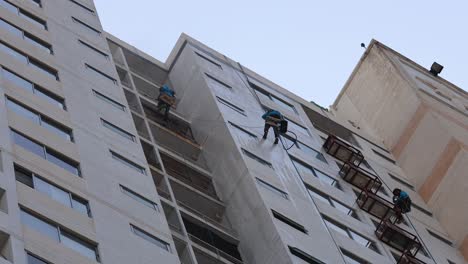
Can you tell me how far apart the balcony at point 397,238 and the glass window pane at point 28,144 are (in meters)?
16.5

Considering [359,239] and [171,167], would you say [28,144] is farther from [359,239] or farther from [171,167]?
[359,239]

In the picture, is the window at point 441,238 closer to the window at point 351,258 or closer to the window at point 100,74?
the window at point 351,258

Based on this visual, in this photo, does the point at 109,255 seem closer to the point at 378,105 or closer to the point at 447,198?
the point at 447,198

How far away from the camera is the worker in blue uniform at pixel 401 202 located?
40.8 meters

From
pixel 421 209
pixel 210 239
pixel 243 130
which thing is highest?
pixel 421 209

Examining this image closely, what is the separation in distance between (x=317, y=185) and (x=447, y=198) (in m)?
9.38

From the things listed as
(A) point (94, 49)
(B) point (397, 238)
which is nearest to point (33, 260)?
(A) point (94, 49)

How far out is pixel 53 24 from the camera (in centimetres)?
3862

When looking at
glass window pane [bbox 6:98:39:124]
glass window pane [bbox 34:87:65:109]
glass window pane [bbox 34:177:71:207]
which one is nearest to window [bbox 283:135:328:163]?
glass window pane [bbox 34:87:65:109]

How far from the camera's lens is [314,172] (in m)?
41.1

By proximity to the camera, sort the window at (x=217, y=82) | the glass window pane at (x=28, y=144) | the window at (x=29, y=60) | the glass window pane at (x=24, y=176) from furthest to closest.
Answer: the window at (x=217, y=82) < the window at (x=29, y=60) < the glass window pane at (x=28, y=144) < the glass window pane at (x=24, y=176)

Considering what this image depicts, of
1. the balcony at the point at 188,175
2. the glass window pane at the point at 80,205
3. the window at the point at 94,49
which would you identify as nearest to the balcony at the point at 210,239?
the balcony at the point at 188,175

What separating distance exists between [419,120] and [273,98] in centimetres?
814

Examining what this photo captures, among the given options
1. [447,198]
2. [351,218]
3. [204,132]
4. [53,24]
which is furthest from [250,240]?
[447,198]
